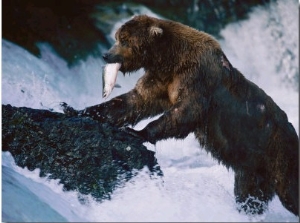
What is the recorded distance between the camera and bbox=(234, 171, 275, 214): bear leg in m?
4.42

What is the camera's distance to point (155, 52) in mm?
4379

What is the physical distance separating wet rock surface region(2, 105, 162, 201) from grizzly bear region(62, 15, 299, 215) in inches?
8.5

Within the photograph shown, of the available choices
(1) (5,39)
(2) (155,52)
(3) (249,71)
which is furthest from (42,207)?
(3) (249,71)

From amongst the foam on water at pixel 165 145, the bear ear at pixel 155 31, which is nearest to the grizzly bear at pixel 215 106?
the bear ear at pixel 155 31

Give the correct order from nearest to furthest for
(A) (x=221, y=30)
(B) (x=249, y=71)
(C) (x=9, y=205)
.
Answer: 1. (C) (x=9, y=205)
2. (B) (x=249, y=71)
3. (A) (x=221, y=30)

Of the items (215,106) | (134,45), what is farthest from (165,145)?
(134,45)

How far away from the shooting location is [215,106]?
4309mm

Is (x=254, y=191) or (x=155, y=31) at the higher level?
(x=155, y=31)

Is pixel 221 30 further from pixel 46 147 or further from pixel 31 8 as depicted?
pixel 46 147

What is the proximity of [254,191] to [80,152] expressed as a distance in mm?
1095

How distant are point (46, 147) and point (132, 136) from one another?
1.65 feet

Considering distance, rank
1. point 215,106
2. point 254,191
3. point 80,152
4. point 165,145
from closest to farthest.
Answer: point 80,152 < point 215,106 < point 254,191 < point 165,145

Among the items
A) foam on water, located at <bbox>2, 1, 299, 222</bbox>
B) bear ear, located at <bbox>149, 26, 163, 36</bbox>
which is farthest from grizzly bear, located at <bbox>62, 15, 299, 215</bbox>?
foam on water, located at <bbox>2, 1, 299, 222</bbox>

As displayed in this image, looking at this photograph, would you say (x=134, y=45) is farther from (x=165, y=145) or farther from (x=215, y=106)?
(x=165, y=145)
